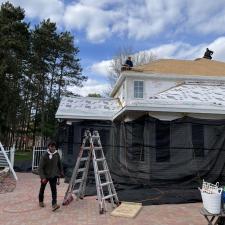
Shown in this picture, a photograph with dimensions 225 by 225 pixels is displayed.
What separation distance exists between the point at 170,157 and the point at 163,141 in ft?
2.16

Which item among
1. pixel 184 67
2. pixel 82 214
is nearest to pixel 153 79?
pixel 184 67

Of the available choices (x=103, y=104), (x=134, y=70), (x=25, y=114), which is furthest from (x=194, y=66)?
(x=25, y=114)

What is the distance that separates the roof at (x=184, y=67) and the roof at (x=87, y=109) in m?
2.63

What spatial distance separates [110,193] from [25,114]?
33494mm

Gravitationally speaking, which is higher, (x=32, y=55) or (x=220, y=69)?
(x=32, y=55)

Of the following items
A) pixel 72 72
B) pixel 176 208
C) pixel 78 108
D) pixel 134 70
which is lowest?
pixel 176 208

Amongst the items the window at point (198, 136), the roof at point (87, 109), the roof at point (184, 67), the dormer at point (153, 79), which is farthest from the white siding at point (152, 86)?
the window at point (198, 136)

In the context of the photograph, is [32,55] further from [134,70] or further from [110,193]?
[110,193]

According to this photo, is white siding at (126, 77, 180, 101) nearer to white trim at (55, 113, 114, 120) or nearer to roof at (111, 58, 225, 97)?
roof at (111, 58, 225, 97)

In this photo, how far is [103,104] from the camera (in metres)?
19.6

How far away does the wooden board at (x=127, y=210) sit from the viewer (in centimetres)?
747

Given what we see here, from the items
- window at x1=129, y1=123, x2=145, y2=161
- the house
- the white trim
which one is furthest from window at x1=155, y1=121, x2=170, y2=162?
the white trim

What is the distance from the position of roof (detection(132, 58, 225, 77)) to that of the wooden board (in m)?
10.9

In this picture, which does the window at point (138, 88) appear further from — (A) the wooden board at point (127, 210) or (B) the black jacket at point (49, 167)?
(B) the black jacket at point (49, 167)
